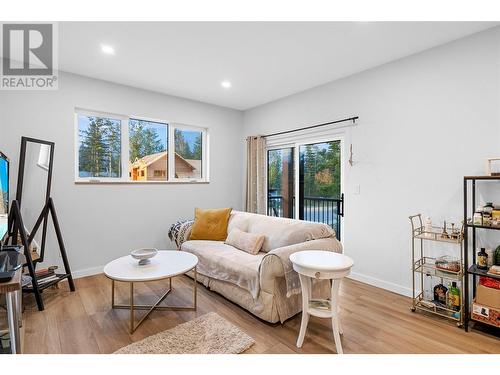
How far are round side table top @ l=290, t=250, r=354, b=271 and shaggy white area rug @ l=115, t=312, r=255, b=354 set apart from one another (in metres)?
0.71

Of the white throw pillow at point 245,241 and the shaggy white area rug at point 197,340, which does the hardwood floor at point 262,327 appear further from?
the white throw pillow at point 245,241

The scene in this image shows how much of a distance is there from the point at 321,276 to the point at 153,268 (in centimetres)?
142

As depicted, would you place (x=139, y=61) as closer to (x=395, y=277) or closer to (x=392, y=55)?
(x=392, y=55)

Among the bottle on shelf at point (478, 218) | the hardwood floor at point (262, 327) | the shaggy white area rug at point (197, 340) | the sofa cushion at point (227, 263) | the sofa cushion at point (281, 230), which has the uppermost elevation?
the bottle on shelf at point (478, 218)

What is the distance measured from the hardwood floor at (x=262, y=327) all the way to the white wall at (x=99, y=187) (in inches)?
29.2

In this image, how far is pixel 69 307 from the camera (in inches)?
98.5

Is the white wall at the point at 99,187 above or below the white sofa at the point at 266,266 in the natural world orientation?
above

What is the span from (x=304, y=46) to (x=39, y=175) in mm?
3265

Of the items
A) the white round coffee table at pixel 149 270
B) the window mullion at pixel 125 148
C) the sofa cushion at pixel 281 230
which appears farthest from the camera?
the window mullion at pixel 125 148

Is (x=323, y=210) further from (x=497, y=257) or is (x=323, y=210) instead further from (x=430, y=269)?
(x=497, y=257)

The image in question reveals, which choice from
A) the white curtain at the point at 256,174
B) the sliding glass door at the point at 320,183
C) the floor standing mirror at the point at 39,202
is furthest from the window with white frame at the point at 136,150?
the sliding glass door at the point at 320,183

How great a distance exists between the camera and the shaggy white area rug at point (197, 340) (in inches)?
71.8

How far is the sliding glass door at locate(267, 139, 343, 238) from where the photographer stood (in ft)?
11.7

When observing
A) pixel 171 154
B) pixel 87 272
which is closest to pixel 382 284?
pixel 171 154
